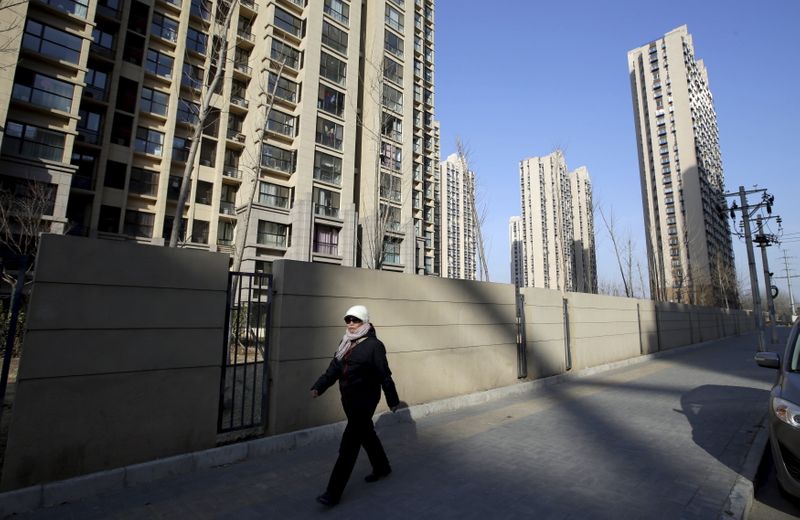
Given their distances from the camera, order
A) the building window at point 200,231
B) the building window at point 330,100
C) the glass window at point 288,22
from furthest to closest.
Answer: the building window at point 330,100
the glass window at point 288,22
the building window at point 200,231

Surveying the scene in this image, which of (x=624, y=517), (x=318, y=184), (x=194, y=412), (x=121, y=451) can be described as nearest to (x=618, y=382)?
(x=624, y=517)

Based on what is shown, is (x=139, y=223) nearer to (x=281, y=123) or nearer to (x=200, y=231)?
(x=200, y=231)

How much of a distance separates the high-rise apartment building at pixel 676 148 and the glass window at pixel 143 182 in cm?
8972

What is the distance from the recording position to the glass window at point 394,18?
39125 mm

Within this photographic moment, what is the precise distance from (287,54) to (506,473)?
119 ft

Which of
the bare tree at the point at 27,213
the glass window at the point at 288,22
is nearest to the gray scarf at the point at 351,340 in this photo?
the bare tree at the point at 27,213

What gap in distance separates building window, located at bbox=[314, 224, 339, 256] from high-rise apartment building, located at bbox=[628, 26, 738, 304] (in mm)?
76579

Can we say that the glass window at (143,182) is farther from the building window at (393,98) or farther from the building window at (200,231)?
the building window at (393,98)

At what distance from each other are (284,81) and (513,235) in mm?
92568

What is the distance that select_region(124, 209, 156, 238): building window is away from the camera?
28.0 m

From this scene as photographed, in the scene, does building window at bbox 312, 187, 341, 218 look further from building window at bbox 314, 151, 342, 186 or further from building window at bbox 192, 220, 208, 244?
building window at bbox 192, 220, 208, 244

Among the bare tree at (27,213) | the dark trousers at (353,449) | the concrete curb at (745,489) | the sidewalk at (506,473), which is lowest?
the sidewalk at (506,473)

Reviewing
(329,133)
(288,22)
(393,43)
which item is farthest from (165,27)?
(393,43)

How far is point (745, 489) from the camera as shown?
379cm
